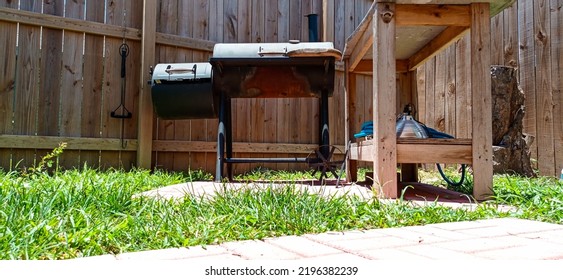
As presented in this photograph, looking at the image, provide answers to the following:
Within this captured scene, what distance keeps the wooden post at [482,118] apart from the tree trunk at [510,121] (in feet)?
5.87

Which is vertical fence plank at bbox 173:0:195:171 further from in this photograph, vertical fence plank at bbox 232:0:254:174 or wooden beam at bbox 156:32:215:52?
vertical fence plank at bbox 232:0:254:174

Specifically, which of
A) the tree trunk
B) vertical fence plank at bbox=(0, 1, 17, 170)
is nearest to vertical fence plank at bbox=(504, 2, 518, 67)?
the tree trunk

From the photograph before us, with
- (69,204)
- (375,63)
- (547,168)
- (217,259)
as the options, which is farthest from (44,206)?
(547,168)

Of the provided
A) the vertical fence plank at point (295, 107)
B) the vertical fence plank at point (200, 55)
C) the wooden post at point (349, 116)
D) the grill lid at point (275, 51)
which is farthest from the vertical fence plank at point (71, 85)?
the wooden post at point (349, 116)

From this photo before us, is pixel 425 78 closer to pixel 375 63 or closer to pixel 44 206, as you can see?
pixel 375 63

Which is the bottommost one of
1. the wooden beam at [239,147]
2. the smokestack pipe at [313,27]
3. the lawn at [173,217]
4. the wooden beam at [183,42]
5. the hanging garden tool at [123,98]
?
the lawn at [173,217]

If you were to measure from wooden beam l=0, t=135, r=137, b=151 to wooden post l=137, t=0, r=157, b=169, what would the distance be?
0.37 feet

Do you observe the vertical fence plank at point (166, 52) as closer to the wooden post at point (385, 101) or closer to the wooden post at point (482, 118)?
the wooden post at point (385, 101)

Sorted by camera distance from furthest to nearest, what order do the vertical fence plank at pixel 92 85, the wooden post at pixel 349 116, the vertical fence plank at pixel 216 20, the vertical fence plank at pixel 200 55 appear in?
the vertical fence plank at pixel 216 20, the vertical fence plank at pixel 200 55, the vertical fence plank at pixel 92 85, the wooden post at pixel 349 116

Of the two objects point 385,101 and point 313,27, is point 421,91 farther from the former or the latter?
point 385,101

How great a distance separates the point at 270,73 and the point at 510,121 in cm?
238

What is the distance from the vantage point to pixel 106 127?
4.32 meters

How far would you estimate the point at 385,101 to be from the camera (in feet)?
8.83

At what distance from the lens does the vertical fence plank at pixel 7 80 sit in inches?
152
